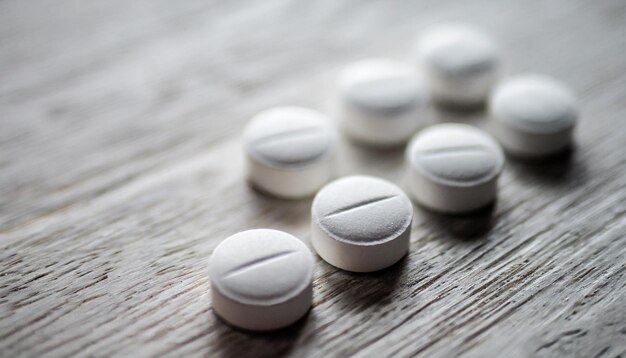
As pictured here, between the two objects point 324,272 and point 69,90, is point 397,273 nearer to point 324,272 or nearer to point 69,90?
point 324,272

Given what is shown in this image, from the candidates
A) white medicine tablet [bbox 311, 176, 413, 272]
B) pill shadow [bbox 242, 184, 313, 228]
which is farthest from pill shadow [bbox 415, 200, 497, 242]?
pill shadow [bbox 242, 184, 313, 228]

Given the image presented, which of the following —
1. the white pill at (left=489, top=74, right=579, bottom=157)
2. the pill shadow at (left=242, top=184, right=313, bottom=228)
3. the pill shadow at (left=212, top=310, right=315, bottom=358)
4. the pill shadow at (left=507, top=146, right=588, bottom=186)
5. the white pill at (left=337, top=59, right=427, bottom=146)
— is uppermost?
the white pill at (left=337, top=59, right=427, bottom=146)

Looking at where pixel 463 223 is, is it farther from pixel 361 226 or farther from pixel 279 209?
pixel 279 209

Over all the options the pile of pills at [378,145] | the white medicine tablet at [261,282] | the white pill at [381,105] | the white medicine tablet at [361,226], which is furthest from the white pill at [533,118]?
the white medicine tablet at [261,282]

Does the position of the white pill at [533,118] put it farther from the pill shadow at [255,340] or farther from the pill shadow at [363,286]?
the pill shadow at [255,340]

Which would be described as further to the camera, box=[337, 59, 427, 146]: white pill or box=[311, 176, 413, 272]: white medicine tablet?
box=[337, 59, 427, 146]: white pill

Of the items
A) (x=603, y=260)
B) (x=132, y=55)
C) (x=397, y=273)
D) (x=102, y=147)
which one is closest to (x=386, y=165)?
(x=397, y=273)

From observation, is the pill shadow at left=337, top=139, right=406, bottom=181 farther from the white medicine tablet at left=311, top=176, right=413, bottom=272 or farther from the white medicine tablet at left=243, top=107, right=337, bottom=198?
the white medicine tablet at left=311, top=176, right=413, bottom=272

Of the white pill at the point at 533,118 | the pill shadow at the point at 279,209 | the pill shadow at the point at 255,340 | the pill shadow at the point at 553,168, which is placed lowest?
the pill shadow at the point at 255,340

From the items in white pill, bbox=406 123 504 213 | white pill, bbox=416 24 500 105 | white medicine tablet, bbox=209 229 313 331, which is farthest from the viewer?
white pill, bbox=416 24 500 105

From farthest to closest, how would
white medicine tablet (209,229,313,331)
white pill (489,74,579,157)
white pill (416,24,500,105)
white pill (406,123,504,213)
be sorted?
white pill (416,24,500,105) → white pill (489,74,579,157) → white pill (406,123,504,213) → white medicine tablet (209,229,313,331)
